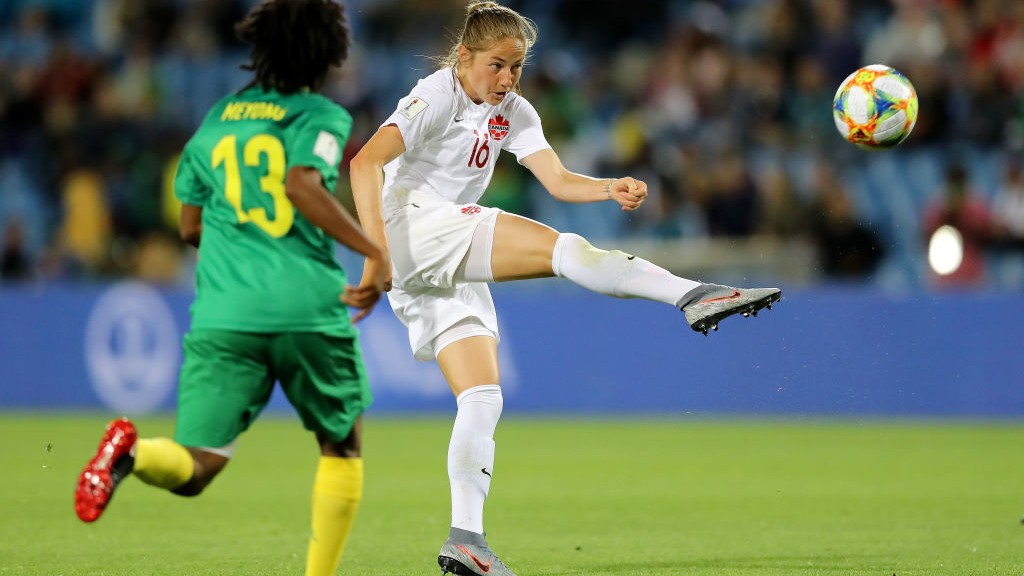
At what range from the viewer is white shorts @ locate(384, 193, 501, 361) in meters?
5.96

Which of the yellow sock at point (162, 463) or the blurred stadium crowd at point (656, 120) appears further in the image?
the blurred stadium crowd at point (656, 120)

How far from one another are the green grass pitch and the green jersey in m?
1.61

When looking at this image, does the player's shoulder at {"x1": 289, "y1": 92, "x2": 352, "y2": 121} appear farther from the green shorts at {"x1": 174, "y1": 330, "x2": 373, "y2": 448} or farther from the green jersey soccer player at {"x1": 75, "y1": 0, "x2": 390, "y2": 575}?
the green shorts at {"x1": 174, "y1": 330, "x2": 373, "y2": 448}

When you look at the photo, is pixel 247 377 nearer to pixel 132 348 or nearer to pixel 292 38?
pixel 292 38

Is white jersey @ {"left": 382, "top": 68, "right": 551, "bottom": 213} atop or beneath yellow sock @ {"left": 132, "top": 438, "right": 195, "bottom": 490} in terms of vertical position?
atop

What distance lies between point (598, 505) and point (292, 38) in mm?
4644

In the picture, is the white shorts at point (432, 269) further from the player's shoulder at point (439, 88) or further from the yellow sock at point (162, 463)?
the yellow sock at point (162, 463)

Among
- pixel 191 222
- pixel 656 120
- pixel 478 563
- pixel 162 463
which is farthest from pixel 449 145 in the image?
pixel 656 120

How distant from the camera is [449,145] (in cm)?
617

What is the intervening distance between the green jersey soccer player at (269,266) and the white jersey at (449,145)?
47.9 inches

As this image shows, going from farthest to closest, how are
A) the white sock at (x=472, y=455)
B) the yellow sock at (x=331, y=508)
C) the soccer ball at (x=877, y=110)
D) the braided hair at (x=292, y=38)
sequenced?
the soccer ball at (x=877, y=110)
the white sock at (x=472, y=455)
the yellow sock at (x=331, y=508)
the braided hair at (x=292, y=38)

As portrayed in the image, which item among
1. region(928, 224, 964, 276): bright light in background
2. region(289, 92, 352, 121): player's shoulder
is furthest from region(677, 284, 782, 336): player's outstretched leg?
region(928, 224, 964, 276): bright light in background

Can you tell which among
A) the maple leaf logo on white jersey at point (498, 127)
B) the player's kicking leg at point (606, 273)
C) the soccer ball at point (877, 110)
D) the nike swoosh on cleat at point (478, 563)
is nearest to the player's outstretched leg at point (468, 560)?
the nike swoosh on cleat at point (478, 563)

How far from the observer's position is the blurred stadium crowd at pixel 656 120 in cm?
1527
